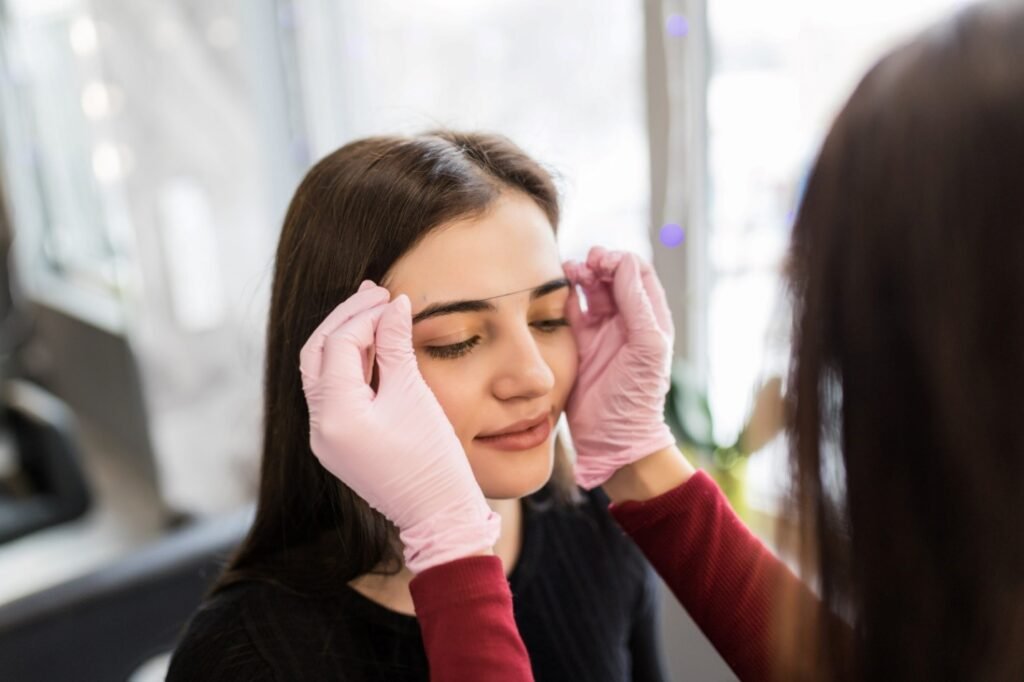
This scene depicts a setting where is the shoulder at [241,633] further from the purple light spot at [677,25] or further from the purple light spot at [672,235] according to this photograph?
the purple light spot at [677,25]

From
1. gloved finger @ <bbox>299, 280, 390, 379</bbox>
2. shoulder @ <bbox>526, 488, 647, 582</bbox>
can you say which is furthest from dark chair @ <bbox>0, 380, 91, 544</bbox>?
gloved finger @ <bbox>299, 280, 390, 379</bbox>

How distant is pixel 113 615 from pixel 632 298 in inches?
35.8

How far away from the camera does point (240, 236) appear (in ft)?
7.99

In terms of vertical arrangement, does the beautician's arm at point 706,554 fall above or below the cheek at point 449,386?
below

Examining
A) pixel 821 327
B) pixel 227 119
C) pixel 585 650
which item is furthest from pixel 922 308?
pixel 227 119

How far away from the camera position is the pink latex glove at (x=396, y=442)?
0.67 m

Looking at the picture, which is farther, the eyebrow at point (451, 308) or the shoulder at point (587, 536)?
the shoulder at point (587, 536)

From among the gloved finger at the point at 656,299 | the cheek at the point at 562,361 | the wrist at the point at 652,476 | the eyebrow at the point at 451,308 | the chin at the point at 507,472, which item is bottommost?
the wrist at the point at 652,476

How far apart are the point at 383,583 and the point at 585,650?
23 centimetres

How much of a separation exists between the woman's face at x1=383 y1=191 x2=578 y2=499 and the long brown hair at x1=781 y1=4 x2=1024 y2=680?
264 millimetres

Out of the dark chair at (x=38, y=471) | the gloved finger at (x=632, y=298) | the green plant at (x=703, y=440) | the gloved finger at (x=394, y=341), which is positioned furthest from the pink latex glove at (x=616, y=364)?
the dark chair at (x=38, y=471)

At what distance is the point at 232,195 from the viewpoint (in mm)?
2393

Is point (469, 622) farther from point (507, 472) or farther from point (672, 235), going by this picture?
point (672, 235)

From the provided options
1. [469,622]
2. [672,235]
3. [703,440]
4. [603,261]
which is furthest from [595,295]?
[672,235]
